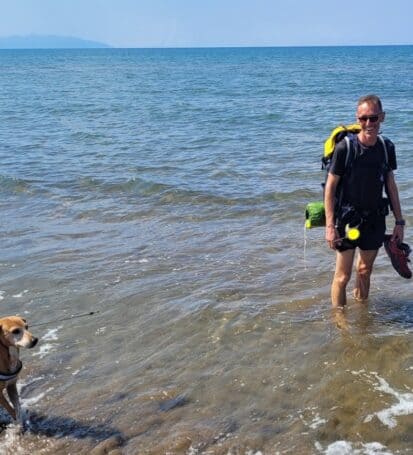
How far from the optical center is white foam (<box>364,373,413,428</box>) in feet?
14.7

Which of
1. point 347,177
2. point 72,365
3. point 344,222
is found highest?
point 347,177

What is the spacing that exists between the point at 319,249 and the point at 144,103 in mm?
25553

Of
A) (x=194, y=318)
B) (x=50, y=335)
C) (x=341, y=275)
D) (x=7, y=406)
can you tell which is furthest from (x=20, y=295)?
(x=341, y=275)

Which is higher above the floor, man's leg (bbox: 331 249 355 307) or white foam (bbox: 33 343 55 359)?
man's leg (bbox: 331 249 355 307)

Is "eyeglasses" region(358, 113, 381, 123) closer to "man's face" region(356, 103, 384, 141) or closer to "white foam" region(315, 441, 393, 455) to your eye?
"man's face" region(356, 103, 384, 141)

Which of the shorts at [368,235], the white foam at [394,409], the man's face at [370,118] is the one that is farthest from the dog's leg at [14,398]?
the man's face at [370,118]

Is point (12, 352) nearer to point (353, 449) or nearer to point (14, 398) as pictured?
point (14, 398)

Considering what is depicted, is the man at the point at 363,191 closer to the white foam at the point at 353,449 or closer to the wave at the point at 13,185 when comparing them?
the white foam at the point at 353,449

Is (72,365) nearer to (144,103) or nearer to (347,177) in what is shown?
(347,177)

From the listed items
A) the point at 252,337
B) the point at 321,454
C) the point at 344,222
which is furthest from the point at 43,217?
the point at 321,454

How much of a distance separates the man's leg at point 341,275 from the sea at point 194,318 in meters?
0.18

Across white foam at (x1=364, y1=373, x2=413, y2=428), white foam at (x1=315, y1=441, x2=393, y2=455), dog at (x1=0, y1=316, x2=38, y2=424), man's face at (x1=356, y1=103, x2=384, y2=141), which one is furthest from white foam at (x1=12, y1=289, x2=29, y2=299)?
man's face at (x1=356, y1=103, x2=384, y2=141)

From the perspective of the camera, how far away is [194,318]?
255 inches

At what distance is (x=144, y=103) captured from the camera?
32375 mm
